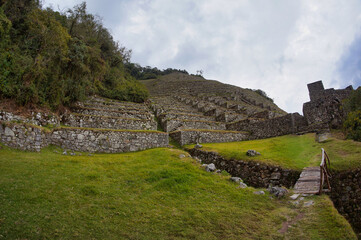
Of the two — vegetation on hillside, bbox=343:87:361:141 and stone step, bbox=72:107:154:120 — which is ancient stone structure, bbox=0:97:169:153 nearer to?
stone step, bbox=72:107:154:120

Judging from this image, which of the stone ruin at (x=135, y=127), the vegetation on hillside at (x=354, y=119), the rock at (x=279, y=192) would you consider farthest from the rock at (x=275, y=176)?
the stone ruin at (x=135, y=127)

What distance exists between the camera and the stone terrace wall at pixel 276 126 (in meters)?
13.7

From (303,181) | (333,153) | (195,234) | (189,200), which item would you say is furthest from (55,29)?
(333,153)

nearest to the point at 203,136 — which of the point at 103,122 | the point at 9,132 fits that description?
the point at 103,122

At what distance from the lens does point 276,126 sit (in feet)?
48.7

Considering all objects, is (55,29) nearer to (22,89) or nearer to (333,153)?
(22,89)

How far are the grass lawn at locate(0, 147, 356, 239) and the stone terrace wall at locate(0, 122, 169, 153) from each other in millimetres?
886

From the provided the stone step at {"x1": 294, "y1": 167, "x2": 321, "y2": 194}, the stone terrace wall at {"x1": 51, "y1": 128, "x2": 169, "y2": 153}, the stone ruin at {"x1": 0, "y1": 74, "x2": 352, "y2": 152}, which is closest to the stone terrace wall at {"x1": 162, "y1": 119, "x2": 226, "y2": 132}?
the stone ruin at {"x1": 0, "y1": 74, "x2": 352, "y2": 152}

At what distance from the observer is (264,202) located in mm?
5906

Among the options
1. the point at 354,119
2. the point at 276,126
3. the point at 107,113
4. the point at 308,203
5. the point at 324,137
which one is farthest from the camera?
the point at 107,113

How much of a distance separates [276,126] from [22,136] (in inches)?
588

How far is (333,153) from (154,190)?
7017 mm

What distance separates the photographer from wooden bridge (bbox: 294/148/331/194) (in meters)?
5.81

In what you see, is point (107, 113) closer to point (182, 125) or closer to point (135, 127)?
point (135, 127)
